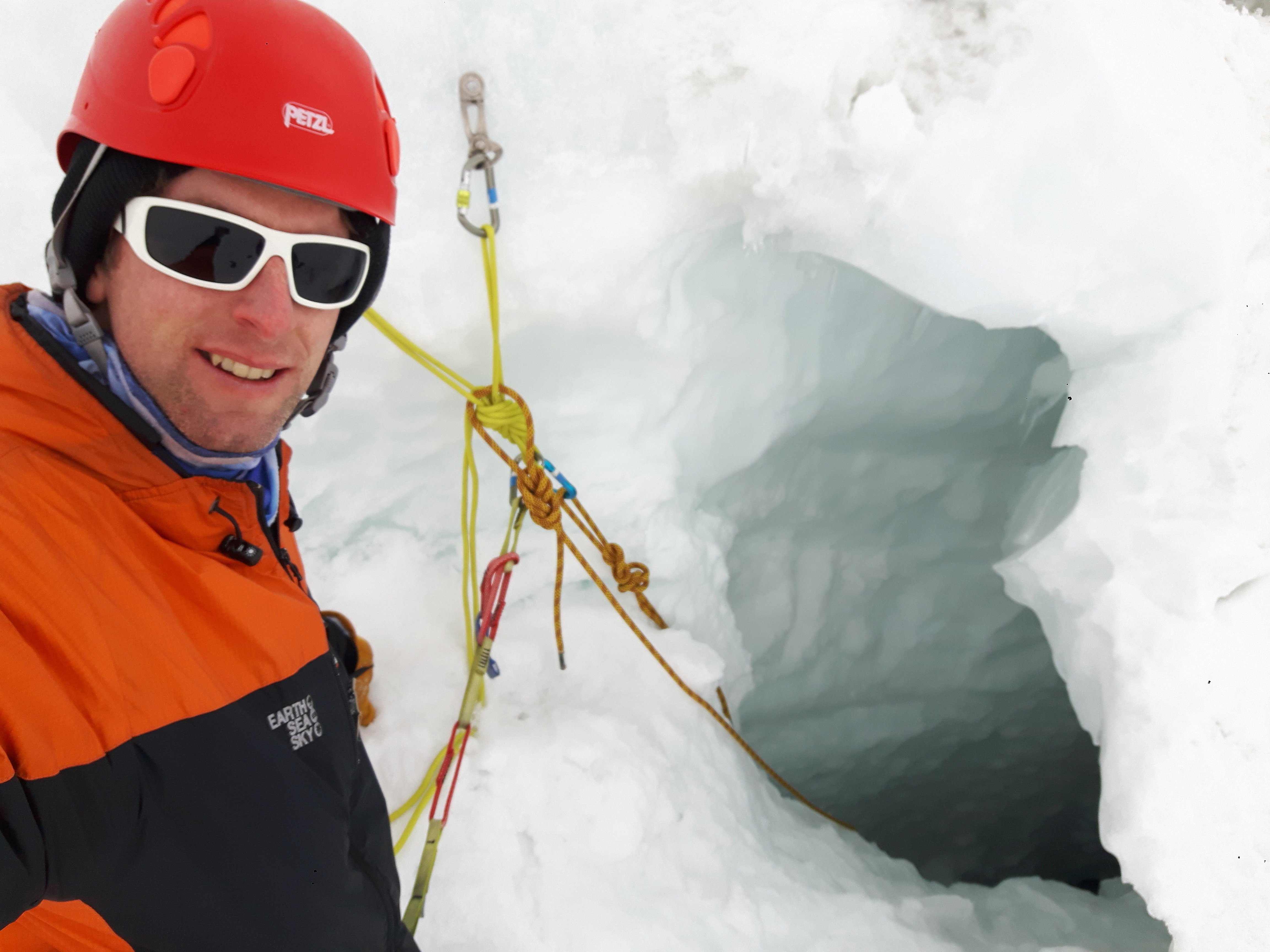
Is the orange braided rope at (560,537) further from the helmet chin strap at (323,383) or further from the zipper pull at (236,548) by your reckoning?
the zipper pull at (236,548)

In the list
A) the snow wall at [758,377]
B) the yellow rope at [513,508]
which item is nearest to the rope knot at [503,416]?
the yellow rope at [513,508]

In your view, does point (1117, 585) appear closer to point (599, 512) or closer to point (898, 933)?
point (898, 933)

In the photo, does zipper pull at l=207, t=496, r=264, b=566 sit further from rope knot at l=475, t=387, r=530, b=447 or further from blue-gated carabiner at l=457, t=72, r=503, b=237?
blue-gated carabiner at l=457, t=72, r=503, b=237

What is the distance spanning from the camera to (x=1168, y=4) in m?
1.58

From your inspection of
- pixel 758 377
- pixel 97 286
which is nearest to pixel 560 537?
pixel 758 377

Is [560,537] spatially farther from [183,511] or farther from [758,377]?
[183,511]

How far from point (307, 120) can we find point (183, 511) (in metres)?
0.59

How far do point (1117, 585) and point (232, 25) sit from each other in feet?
6.38

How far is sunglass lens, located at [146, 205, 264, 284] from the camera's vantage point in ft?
3.00

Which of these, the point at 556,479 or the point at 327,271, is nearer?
the point at 327,271

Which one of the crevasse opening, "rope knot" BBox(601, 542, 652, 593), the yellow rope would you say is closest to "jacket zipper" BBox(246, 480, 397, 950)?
the yellow rope

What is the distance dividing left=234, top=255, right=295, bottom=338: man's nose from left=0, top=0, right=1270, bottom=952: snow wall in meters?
0.73

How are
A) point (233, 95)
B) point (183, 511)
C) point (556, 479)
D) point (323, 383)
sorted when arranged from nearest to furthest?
1. point (183, 511)
2. point (233, 95)
3. point (323, 383)
4. point (556, 479)

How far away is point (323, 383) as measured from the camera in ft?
4.33
